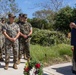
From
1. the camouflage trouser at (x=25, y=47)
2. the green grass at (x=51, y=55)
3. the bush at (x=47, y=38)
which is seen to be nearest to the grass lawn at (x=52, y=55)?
the green grass at (x=51, y=55)

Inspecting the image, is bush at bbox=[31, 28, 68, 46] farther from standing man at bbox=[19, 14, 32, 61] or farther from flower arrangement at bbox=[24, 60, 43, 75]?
flower arrangement at bbox=[24, 60, 43, 75]

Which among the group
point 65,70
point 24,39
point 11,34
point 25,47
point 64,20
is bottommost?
point 65,70

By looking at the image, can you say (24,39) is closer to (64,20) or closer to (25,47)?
(25,47)

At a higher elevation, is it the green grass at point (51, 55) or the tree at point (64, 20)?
the tree at point (64, 20)

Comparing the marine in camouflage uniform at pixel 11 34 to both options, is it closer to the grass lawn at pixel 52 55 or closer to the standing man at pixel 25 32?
the standing man at pixel 25 32

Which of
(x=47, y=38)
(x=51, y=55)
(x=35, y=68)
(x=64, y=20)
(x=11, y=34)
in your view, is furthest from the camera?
(x=64, y=20)

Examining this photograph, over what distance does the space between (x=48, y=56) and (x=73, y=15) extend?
15.8 m

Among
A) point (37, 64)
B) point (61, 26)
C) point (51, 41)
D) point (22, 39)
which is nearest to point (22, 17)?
point (22, 39)

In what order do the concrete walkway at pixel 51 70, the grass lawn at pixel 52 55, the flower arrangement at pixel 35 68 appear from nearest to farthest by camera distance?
the flower arrangement at pixel 35 68 → the concrete walkway at pixel 51 70 → the grass lawn at pixel 52 55

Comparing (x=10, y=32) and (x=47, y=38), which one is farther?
(x=47, y=38)

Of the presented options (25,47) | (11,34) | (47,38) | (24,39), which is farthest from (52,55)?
(47,38)

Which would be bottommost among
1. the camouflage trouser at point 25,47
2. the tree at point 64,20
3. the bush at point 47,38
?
the camouflage trouser at point 25,47

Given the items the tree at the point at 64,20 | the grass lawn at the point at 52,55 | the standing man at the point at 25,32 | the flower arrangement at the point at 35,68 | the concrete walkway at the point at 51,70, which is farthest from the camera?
the tree at the point at 64,20

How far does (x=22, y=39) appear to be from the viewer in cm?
1114
